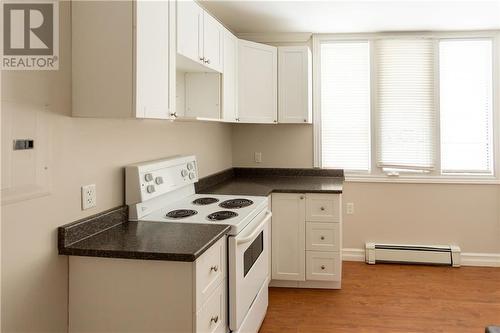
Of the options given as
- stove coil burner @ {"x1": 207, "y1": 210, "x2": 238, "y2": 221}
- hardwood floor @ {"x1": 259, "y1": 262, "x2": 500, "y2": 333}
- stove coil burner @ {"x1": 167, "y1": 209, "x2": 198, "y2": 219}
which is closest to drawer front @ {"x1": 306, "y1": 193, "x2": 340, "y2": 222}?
hardwood floor @ {"x1": 259, "y1": 262, "x2": 500, "y2": 333}

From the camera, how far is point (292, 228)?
3756 millimetres

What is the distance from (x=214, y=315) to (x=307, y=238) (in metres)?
1.81

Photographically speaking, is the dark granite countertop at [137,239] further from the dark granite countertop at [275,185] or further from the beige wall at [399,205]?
the beige wall at [399,205]

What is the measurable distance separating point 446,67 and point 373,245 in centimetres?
192

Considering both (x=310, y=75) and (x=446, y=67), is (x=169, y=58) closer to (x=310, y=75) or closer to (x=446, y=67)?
(x=310, y=75)

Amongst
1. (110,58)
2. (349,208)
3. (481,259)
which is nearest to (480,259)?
(481,259)

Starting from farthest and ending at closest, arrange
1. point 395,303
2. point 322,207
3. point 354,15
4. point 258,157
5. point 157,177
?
1. point 258,157
2. point 354,15
3. point 322,207
4. point 395,303
5. point 157,177

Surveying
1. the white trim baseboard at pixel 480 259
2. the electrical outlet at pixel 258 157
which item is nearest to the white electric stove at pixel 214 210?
the electrical outlet at pixel 258 157

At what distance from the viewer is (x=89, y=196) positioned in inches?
82.0

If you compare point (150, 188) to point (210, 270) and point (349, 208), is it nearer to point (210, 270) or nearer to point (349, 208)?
point (210, 270)

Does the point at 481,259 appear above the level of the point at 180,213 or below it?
below

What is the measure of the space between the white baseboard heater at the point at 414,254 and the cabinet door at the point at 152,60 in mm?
3010

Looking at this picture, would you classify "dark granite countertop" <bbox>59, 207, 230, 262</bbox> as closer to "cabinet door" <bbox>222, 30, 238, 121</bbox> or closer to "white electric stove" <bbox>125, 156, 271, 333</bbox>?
"white electric stove" <bbox>125, 156, 271, 333</bbox>

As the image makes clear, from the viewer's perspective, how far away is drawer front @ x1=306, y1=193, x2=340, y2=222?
371cm
